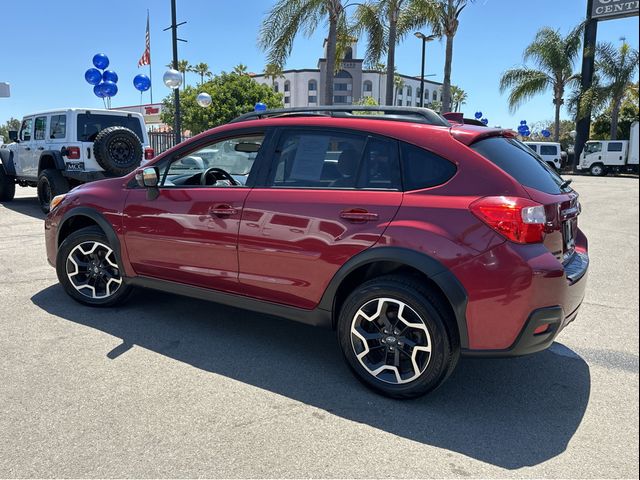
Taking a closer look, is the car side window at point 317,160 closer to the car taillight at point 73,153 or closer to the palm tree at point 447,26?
the car taillight at point 73,153

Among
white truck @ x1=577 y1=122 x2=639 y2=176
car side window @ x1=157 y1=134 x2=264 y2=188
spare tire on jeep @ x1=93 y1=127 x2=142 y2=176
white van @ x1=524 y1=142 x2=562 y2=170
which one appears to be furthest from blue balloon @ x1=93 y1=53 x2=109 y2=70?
white truck @ x1=577 y1=122 x2=639 y2=176

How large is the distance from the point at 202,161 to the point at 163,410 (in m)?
3.49

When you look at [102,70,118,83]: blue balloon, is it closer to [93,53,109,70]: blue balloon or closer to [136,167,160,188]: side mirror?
[93,53,109,70]: blue balloon

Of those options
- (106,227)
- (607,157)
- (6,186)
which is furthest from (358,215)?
(607,157)

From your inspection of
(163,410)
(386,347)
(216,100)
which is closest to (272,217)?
(386,347)

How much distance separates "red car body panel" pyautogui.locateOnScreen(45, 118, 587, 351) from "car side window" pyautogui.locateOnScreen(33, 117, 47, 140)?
690 centimetres

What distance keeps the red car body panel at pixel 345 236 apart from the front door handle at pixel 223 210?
0.02m

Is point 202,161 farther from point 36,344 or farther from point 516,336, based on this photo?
point 516,336

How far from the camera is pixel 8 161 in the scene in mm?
11086

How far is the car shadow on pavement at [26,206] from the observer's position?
9906mm

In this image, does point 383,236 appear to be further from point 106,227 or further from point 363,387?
point 106,227

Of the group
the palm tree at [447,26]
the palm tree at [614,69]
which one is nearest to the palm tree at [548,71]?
the palm tree at [614,69]

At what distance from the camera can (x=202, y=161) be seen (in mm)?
5688

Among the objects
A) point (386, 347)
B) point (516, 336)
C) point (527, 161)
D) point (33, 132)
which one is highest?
point (33, 132)
